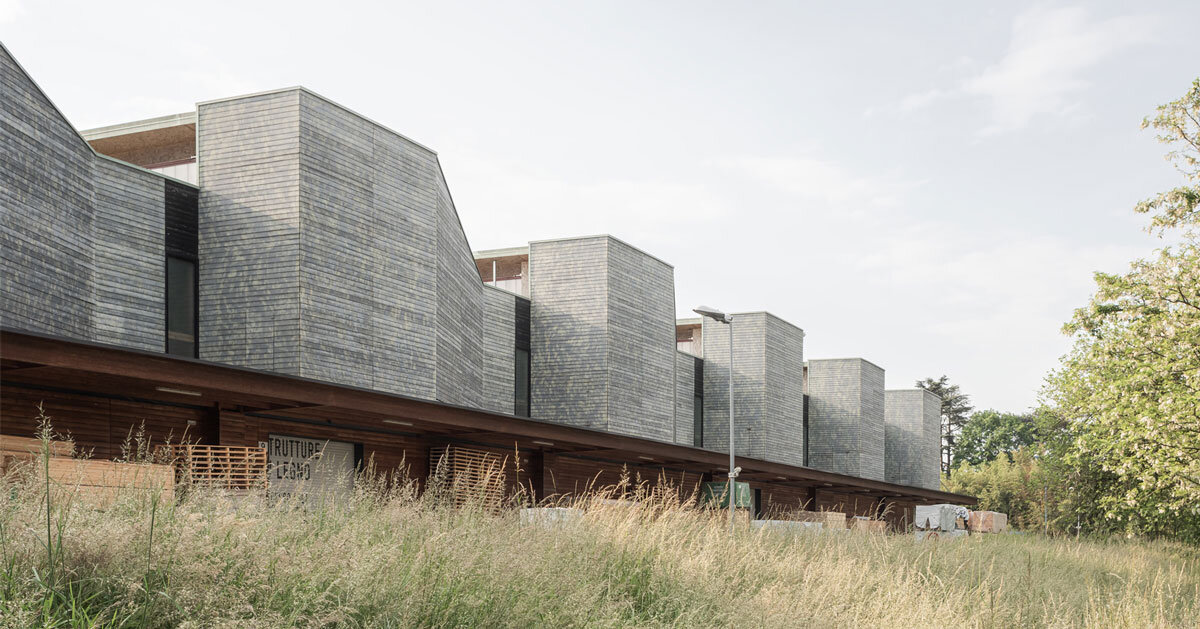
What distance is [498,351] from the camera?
91.0ft

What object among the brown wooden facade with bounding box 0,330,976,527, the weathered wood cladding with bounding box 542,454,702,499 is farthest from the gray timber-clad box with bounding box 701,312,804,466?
the brown wooden facade with bounding box 0,330,976,527

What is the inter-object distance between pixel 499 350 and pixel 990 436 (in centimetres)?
8695

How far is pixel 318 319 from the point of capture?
62.9 feet

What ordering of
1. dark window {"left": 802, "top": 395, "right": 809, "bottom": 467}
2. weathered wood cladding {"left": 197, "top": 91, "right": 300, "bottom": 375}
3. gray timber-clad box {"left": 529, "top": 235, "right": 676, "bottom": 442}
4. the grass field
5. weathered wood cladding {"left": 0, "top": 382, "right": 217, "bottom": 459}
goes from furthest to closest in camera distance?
dark window {"left": 802, "top": 395, "right": 809, "bottom": 467} < gray timber-clad box {"left": 529, "top": 235, "right": 676, "bottom": 442} < weathered wood cladding {"left": 197, "top": 91, "right": 300, "bottom": 375} < weathered wood cladding {"left": 0, "top": 382, "right": 217, "bottom": 459} < the grass field

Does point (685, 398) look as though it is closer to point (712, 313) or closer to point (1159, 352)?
point (712, 313)

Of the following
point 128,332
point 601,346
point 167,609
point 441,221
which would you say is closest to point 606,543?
point 167,609

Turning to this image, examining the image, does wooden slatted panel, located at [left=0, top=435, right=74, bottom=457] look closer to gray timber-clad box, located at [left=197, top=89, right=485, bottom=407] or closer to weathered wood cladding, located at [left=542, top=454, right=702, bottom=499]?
gray timber-clad box, located at [left=197, top=89, right=485, bottom=407]

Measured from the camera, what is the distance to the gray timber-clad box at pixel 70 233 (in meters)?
14.6

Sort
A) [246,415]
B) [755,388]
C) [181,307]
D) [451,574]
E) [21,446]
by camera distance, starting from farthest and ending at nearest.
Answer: [755,388]
[181,307]
[246,415]
[21,446]
[451,574]

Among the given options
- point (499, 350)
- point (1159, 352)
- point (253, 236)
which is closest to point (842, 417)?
point (499, 350)

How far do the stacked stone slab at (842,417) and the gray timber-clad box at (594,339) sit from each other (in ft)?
58.2

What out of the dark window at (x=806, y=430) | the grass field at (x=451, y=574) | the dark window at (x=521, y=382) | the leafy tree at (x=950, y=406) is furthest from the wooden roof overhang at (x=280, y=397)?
the leafy tree at (x=950, y=406)

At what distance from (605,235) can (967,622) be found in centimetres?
2199

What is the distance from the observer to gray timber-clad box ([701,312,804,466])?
39188mm
